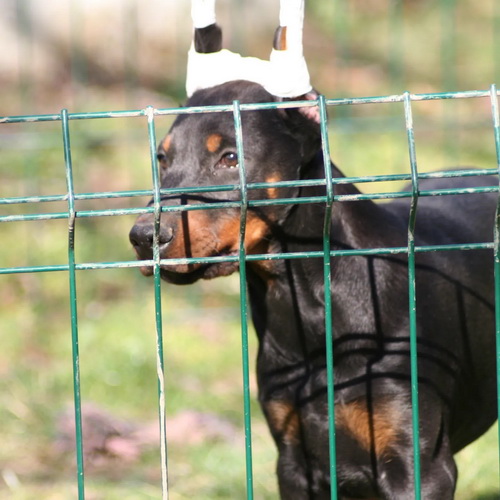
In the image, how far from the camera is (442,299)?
352 centimetres

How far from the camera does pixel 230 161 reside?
3352mm

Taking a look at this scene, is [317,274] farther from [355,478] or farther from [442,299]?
Result: [355,478]

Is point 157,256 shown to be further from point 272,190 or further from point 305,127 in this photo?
point 305,127

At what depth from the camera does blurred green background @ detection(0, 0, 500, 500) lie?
5.04 meters

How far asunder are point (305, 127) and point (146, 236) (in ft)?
2.53

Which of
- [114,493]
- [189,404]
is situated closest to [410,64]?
[189,404]

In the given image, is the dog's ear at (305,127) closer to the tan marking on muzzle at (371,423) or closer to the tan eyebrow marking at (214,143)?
the tan eyebrow marking at (214,143)

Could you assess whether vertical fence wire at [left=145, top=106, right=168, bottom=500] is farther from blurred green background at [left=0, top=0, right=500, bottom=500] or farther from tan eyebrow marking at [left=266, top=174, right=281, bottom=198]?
blurred green background at [left=0, top=0, right=500, bottom=500]

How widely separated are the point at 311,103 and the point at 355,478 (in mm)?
1496

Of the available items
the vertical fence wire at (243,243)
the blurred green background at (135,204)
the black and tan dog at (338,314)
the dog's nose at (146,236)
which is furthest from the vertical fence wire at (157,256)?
the blurred green background at (135,204)

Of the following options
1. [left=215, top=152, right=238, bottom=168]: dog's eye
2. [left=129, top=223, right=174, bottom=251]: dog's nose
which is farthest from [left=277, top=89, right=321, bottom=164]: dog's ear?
[left=129, top=223, right=174, bottom=251]: dog's nose

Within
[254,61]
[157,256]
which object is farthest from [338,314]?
[157,256]

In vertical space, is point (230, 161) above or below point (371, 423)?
above

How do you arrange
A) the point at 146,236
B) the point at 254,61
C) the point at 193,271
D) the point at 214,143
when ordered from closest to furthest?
1. the point at 146,236
2. the point at 193,271
3. the point at 214,143
4. the point at 254,61
